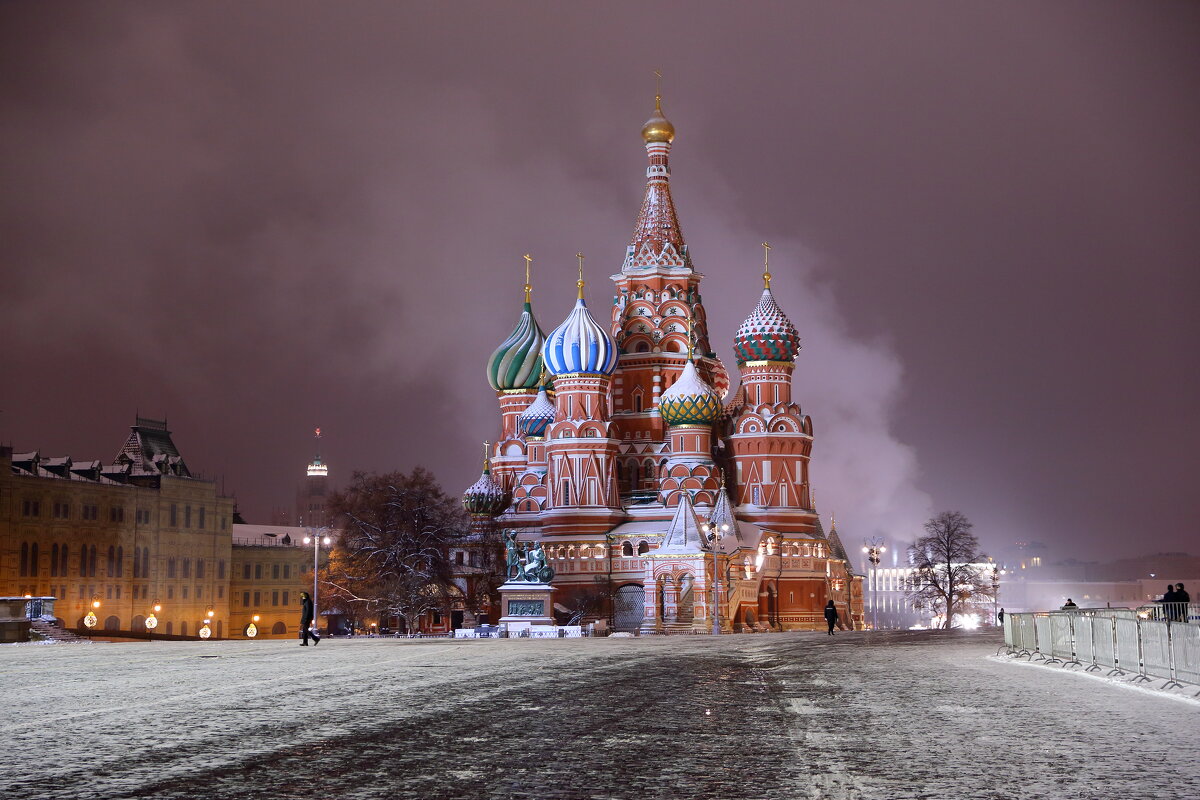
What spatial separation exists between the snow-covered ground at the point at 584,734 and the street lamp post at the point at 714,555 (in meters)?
34.0

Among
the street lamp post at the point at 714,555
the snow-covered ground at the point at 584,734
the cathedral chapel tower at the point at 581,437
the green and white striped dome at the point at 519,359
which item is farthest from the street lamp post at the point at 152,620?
the snow-covered ground at the point at 584,734

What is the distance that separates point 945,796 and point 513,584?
43.0 meters

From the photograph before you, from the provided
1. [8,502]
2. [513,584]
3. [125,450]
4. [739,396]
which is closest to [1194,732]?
[513,584]

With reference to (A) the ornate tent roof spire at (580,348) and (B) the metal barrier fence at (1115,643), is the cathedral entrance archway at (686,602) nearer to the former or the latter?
(A) the ornate tent roof spire at (580,348)

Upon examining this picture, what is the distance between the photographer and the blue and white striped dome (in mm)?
68312

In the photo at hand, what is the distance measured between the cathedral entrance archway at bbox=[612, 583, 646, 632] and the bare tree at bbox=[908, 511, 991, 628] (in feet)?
58.9

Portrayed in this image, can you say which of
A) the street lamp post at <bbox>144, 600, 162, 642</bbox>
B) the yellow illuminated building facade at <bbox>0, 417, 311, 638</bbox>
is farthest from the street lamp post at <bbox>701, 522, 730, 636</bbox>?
the street lamp post at <bbox>144, 600, 162, 642</bbox>

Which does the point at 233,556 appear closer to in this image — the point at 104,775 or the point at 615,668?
the point at 615,668

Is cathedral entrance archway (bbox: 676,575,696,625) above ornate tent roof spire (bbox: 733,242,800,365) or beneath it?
beneath

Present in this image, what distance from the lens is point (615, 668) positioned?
21047 mm

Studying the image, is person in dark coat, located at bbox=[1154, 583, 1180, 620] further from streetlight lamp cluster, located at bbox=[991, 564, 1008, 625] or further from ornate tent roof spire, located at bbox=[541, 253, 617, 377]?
ornate tent roof spire, located at bbox=[541, 253, 617, 377]

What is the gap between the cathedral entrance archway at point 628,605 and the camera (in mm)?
65375

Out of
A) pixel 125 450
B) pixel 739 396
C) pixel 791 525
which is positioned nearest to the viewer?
pixel 791 525

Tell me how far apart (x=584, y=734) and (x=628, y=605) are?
55304 mm
